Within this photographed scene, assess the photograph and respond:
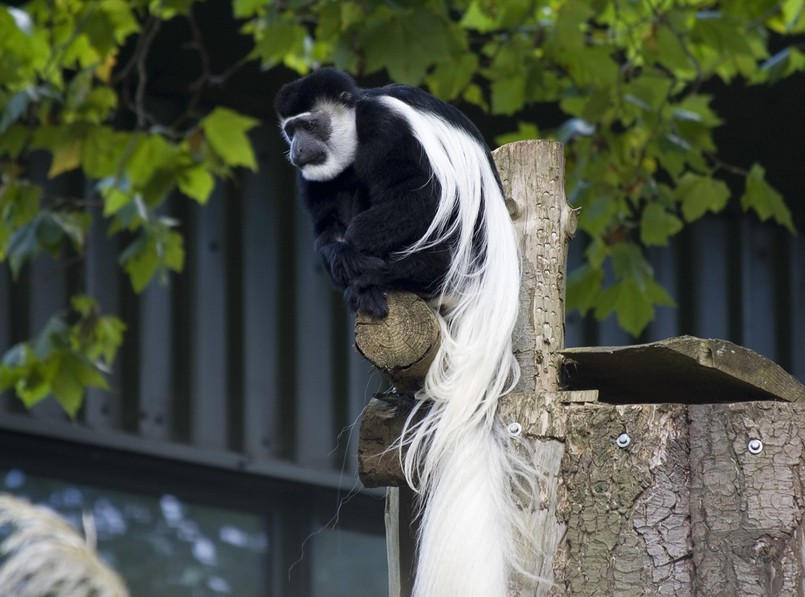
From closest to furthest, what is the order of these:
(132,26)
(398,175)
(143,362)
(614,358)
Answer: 1. (614,358)
2. (398,175)
3. (132,26)
4. (143,362)

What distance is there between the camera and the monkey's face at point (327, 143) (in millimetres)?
2125

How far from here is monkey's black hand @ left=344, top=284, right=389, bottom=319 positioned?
161cm

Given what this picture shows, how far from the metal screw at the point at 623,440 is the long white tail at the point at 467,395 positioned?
0.14m

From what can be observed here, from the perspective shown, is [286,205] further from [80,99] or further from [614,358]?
[614,358]

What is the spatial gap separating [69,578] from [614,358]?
2.73 feet

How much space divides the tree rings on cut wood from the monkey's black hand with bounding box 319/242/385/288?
18cm

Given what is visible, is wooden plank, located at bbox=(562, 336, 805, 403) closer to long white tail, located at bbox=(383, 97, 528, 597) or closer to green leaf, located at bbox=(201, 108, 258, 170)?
long white tail, located at bbox=(383, 97, 528, 597)

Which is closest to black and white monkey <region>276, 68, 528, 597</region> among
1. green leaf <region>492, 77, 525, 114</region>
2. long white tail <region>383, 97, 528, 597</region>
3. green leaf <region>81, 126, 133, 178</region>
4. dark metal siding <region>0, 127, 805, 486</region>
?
long white tail <region>383, 97, 528, 597</region>

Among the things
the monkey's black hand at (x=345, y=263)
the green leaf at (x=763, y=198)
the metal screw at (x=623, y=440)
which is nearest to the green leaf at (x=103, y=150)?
the monkey's black hand at (x=345, y=263)

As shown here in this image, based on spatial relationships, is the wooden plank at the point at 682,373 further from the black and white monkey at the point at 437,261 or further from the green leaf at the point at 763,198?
the green leaf at the point at 763,198

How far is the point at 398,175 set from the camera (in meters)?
1.98

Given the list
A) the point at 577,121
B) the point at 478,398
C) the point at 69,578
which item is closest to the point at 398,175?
the point at 478,398

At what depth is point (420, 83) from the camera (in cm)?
314

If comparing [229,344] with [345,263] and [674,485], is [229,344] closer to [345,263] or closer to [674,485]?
[345,263]
